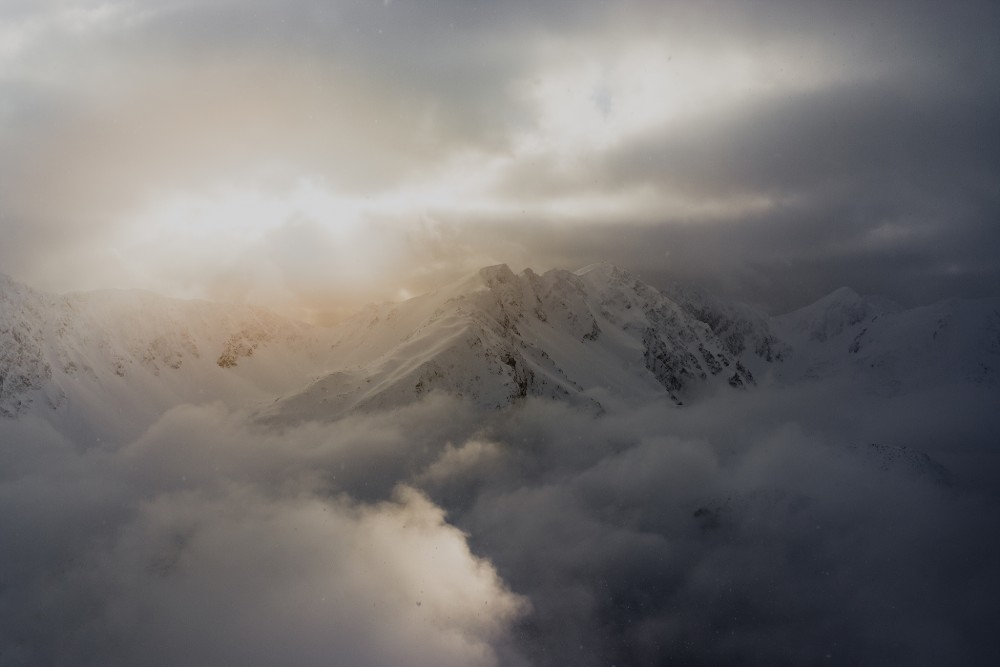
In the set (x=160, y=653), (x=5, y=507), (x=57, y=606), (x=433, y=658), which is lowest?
(x=433, y=658)

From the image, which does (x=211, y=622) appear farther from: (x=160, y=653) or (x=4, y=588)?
(x=4, y=588)

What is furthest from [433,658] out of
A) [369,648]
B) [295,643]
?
[295,643]

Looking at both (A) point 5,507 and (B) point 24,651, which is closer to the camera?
(B) point 24,651

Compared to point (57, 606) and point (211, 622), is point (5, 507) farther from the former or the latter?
point (211, 622)

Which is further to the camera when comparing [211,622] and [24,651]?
[211,622]

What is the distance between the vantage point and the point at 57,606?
198 meters

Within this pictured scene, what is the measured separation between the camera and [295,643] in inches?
7741

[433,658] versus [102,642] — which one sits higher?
[102,642]

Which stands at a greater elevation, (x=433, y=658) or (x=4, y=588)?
(x=4, y=588)

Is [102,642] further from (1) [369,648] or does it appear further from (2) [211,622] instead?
(1) [369,648]

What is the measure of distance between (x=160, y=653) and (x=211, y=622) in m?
16.1

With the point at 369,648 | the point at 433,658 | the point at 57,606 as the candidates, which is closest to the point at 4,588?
the point at 57,606

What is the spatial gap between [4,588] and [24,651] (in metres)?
24.7

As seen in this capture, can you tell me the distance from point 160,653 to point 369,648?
66343 millimetres
